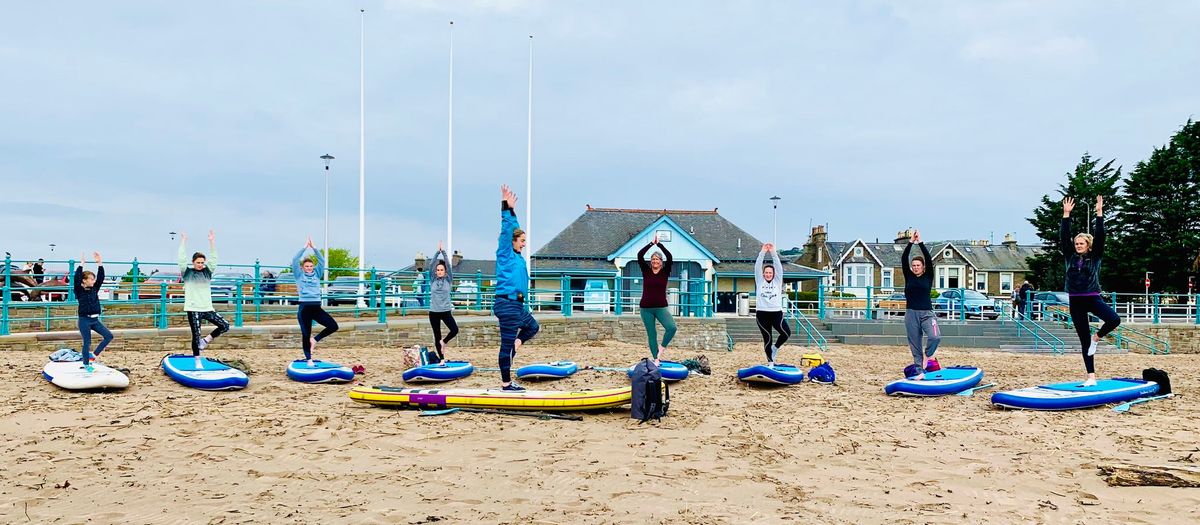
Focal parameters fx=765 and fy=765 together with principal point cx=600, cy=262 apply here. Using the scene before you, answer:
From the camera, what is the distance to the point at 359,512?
467 centimetres

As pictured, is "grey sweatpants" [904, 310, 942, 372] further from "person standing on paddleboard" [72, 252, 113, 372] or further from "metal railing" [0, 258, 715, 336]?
"person standing on paddleboard" [72, 252, 113, 372]

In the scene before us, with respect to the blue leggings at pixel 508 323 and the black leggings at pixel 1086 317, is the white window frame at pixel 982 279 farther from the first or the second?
the blue leggings at pixel 508 323

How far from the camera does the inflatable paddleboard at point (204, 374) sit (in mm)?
8969

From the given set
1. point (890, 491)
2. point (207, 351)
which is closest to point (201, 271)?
point (207, 351)

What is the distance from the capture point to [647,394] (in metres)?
7.55

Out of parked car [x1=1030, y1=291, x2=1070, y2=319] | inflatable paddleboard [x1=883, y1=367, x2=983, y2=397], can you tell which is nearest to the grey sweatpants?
inflatable paddleboard [x1=883, y1=367, x2=983, y2=397]

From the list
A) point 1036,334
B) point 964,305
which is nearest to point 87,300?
point 1036,334

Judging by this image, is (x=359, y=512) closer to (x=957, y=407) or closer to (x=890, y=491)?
(x=890, y=491)

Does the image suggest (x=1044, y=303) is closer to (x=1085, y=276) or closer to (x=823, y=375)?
(x=823, y=375)

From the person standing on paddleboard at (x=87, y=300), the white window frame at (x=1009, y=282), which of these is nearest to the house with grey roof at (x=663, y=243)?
the person standing on paddleboard at (x=87, y=300)

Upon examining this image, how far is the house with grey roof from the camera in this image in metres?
33.7

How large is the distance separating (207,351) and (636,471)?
428 inches

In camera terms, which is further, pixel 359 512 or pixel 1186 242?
pixel 1186 242

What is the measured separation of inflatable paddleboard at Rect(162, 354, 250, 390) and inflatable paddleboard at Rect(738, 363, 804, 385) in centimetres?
631
